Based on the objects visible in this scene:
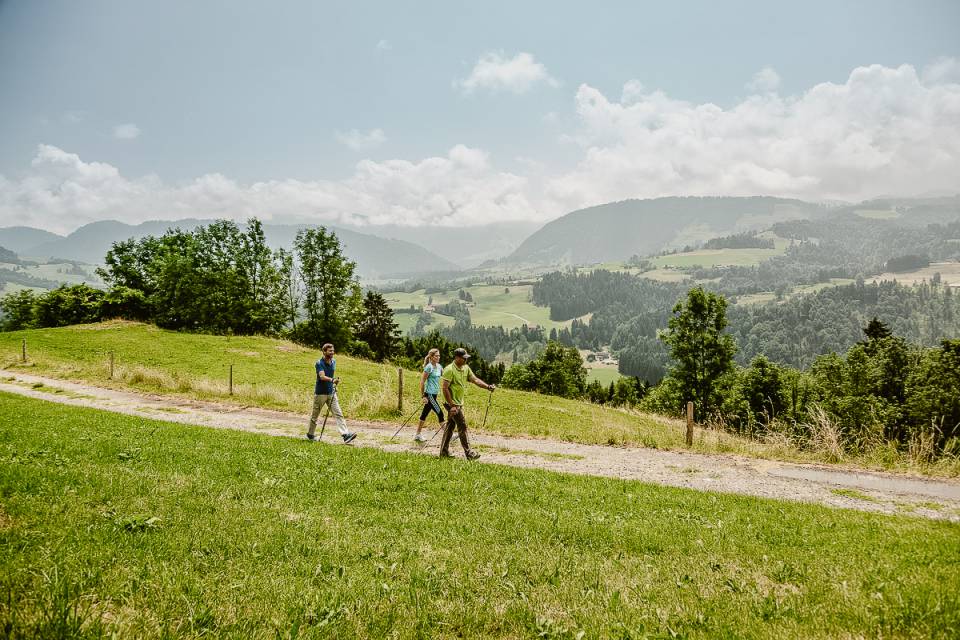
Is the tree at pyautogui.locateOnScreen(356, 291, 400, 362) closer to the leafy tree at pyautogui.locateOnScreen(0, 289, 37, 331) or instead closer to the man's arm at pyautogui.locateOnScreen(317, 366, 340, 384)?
the leafy tree at pyautogui.locateOnScreen(0, 289, 37, 331)

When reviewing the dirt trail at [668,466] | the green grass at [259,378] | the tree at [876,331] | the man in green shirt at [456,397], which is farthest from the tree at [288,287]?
the tree at [876,331]

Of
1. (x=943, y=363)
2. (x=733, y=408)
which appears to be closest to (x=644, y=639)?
(x=733, y=408)

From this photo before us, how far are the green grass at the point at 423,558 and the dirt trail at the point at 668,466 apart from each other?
7.46ft

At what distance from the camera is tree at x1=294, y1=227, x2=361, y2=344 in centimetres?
5984

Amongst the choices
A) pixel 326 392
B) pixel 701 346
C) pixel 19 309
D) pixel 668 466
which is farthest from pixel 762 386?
pixel 19 309

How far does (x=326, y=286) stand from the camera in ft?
197

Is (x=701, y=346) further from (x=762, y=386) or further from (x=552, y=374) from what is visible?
(x=552, y=374)

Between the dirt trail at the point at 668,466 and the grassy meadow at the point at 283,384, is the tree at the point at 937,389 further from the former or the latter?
the dirt trail at the point at 668,466

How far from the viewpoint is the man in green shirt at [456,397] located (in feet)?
42.5

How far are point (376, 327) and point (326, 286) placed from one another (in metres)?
21.1

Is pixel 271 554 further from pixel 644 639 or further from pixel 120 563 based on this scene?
pixel 644 639

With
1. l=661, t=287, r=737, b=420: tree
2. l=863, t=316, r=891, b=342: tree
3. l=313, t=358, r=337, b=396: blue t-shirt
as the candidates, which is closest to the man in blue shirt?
l=313, t=358, r=337, b=396: blue t-shirt

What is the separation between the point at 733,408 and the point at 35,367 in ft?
201

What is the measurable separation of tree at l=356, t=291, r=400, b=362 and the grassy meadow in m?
26.8
